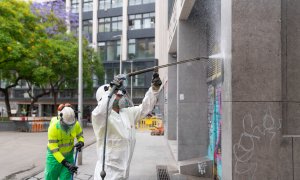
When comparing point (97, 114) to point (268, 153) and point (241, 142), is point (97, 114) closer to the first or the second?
point (241, 142)

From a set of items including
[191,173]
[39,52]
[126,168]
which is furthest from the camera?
[39,52]

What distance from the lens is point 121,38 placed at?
4434cm

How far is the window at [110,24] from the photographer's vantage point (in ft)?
153

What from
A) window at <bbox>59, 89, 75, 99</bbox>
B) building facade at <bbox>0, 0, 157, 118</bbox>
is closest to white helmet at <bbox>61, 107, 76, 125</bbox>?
building facade at <bbox>0, 0, 157, 118</bbox>

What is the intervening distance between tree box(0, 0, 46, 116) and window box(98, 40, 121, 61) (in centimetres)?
1836

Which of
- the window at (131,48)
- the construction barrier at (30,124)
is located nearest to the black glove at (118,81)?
the construction barrier at (30,124)

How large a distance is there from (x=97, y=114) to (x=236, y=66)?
5.34ft

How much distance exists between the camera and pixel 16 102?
5212 centimetres

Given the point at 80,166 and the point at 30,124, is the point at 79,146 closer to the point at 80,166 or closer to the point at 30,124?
the point at 80,166

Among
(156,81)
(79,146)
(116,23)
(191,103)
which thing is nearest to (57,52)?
(116,23)

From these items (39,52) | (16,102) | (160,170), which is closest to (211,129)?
(160,170)

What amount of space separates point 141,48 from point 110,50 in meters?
4.35

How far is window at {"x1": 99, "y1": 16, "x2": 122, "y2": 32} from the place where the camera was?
153 ft

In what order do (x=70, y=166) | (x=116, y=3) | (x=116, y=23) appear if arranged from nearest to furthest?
(x=70, y=166), (x=116, y=3), (x=116, y=23)
